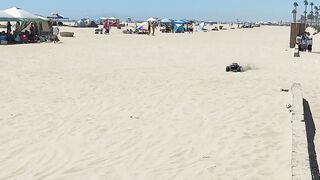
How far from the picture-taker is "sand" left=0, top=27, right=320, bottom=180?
5609mm

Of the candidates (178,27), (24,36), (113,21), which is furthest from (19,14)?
(113,21)

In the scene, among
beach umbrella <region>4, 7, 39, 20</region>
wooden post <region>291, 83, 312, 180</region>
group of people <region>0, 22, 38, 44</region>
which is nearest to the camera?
wooden post <region>291, 83, 312, 180</region>

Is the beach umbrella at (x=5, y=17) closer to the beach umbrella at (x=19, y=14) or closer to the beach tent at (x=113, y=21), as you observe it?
the beach umbrella at (x=19, y=14)

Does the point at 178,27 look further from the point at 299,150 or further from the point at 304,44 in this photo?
the point at 299,150

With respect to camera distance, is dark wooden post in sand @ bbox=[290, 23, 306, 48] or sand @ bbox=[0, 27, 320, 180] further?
dark wooden post in sand @ bbox=[290, 23, 306, 48]

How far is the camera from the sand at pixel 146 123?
221 inches

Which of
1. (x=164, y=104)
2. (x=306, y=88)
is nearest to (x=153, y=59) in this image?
(x=306, y=88)

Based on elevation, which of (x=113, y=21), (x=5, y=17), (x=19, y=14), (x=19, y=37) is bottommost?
(x=113, y=21)

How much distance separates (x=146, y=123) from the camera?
7.85 meters

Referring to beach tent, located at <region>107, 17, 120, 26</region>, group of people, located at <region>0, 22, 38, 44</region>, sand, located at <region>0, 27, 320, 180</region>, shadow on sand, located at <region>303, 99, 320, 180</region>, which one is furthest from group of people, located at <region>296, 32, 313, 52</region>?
beach tent, located at <region>107, 17, 120, 26</region>

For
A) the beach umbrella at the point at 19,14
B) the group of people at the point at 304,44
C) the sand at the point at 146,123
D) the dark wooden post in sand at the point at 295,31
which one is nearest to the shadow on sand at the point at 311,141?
the sand at the point at 146,123

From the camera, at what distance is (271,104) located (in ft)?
31.3

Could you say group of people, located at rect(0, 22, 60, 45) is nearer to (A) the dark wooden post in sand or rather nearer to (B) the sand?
(B) the sand

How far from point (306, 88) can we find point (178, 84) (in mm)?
3107
